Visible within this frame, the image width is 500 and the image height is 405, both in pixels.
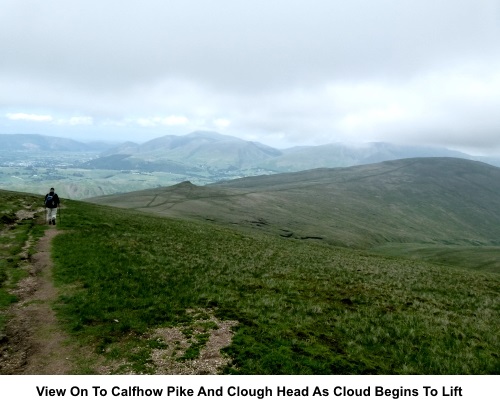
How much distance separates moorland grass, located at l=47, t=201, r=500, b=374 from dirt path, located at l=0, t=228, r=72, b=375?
2.57ft

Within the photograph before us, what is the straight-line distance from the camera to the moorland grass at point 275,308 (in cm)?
1467

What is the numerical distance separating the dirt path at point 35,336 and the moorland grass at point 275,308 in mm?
782

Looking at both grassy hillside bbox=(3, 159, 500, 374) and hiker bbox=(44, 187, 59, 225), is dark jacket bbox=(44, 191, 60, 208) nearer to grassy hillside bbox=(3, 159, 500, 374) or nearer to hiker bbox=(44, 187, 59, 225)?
hiker bbox=(44, 187, 59, 225)

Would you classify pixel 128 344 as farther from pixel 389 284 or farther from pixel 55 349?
pixel 389 284

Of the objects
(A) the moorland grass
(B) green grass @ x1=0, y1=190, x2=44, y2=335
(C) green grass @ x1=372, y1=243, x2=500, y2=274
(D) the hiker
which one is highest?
(D) the hiker

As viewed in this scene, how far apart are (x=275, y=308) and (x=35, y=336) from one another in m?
12.8

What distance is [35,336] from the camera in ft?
48.6

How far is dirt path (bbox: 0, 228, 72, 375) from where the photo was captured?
12758 mm

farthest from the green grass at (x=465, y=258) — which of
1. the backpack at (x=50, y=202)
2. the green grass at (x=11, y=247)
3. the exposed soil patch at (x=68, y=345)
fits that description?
the green grass at (x=11, y=247)

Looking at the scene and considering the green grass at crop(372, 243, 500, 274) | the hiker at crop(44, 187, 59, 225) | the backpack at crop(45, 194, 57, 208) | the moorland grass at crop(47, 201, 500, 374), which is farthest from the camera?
the green grass at crop(372, 243, 500, 274)

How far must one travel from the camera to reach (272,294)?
24219mm

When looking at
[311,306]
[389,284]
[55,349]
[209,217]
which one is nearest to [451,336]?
[311,306]

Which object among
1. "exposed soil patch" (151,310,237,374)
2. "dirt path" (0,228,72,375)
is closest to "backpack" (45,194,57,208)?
"dirt path" (0,228,72,375)

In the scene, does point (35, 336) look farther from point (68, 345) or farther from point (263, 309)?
point (263, 309)
